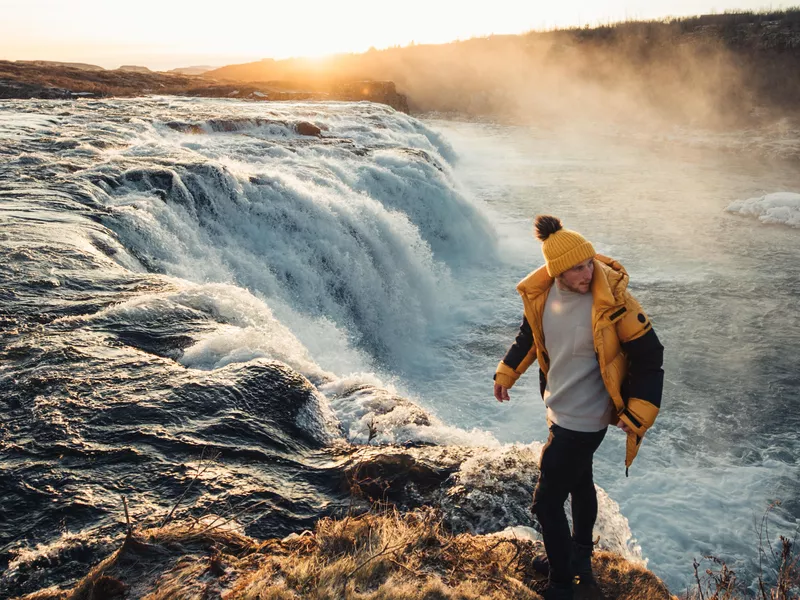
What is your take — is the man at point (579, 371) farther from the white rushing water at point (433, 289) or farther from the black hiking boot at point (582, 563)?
the white rushing water at point (433, 289)

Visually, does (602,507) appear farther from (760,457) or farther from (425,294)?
(425,294)

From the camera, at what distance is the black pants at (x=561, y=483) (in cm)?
278

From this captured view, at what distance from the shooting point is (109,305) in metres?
5.64

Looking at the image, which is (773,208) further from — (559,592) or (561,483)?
(559,592)

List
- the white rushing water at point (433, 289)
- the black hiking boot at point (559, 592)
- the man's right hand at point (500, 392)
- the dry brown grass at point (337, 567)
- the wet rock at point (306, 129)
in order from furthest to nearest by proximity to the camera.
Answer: the wet rock at point (306, 129)
the white rushing water at point (433, 289)
the man's right hand at point (500, 392)
the black hiking boot at point (559, 592)
the dry brown grass at point (337, 567)

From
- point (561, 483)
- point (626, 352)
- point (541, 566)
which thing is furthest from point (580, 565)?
point (626, 352)

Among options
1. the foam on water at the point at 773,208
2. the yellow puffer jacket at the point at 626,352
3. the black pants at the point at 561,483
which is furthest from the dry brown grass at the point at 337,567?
the foam on water at the point at 773,208

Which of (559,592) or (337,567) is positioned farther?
(559,592)

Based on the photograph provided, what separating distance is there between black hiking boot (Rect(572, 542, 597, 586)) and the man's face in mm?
1358

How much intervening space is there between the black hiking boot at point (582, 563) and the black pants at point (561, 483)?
6.1 inches

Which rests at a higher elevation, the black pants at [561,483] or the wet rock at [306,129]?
the wet rock at [306,129]

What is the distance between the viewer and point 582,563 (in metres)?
2.99

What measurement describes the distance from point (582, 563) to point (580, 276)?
1515mm

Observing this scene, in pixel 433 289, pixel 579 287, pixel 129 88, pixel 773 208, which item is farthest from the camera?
pixel 129 88
